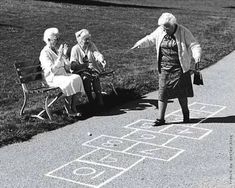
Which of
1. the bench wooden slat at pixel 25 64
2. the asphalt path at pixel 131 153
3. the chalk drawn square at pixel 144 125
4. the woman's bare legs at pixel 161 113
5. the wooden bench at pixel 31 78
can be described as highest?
the bench wooden slat at pixel 25 64

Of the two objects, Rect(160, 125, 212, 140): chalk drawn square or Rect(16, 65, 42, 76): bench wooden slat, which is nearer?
Rect(160, 125, 212, 140): chalk drawn square

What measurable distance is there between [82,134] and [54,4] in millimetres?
20390

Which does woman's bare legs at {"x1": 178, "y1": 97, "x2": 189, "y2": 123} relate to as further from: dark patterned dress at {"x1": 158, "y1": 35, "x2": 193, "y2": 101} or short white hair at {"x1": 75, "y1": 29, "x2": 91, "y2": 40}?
short white hair at {"x1": 75, "y1": 29, "x2": 91, "y2": 40}

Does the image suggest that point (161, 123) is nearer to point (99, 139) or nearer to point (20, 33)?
point (99, 139)

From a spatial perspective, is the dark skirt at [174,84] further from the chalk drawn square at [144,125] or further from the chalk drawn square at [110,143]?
the chalk drawn square at [110,143]

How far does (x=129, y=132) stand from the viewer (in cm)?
819

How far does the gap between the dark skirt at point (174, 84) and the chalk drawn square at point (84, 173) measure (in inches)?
87.8

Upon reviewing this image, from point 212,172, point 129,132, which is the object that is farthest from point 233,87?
point 212,172

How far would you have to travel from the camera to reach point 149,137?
791 centimetres

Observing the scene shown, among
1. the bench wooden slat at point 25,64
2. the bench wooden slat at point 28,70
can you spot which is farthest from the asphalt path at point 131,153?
the bench wooden slat at point 25,64

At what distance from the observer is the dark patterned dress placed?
827 cm

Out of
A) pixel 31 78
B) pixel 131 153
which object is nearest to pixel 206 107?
pixel 131 153

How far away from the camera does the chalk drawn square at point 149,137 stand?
7.71 metres

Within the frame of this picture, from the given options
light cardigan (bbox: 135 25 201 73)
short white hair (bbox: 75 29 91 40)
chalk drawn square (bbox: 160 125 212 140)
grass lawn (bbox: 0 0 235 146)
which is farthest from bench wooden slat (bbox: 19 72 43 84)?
chalk drawn square (bbox: 160 125 212 140)
